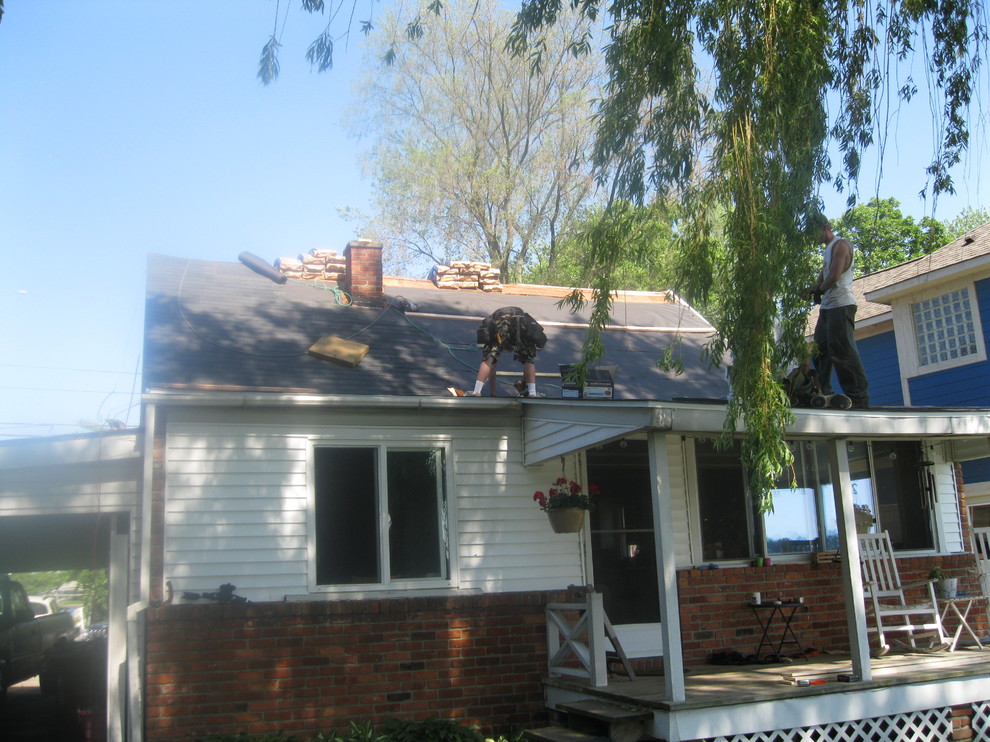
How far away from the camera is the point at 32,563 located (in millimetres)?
15156

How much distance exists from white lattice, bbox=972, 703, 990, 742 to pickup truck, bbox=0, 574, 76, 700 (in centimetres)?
1164

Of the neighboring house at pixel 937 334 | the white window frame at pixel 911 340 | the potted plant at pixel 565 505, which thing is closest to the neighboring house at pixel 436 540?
the potted plant at pixel 565 505

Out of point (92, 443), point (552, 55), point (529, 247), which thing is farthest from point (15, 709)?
point (552, 55)

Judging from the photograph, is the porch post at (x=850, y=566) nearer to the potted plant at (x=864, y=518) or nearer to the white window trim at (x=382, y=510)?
the potted plant at (x=864, y=518)

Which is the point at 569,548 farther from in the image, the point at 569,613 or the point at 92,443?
the point at 92,443

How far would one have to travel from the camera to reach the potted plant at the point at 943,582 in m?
9.92

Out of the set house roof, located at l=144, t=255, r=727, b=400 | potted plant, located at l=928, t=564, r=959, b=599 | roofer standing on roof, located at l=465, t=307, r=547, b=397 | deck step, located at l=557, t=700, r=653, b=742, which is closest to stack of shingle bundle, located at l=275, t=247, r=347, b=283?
house roof, located at l=144, t=255, r=727, b=400

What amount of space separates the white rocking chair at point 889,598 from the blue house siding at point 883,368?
7248 mm

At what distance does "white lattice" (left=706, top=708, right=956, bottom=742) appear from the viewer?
7.29 meters

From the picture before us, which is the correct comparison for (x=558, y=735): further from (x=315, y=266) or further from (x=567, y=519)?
(x=315, y=266)

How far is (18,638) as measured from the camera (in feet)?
46.8

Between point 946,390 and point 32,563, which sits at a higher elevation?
point 946,390

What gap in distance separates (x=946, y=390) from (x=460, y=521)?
411 inches

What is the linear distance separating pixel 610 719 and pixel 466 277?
8162 millimetres
